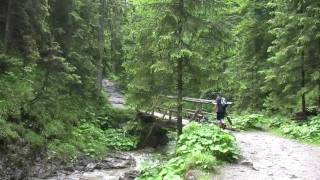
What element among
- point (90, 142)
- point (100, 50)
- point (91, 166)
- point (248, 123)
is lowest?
point (91, 166)

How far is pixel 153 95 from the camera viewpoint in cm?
2006

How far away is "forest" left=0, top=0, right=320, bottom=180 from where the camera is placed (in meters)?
14.8

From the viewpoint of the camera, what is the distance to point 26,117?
19.9 meters

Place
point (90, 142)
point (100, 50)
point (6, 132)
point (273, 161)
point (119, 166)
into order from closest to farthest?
1. point (273, 161)
2. point (6, 132)
3. point (119, 166)
4. point (90, 142)
5. point (100, 50)

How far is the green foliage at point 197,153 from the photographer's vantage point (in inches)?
433

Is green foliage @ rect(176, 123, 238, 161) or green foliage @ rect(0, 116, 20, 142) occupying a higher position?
green foliage @ rect(176, 123, 238, 161)

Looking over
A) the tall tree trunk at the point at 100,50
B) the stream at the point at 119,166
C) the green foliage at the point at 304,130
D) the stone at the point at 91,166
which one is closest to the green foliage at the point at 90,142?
the stream at the point at 119,166

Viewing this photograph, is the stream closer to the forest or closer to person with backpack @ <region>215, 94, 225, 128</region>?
the forest

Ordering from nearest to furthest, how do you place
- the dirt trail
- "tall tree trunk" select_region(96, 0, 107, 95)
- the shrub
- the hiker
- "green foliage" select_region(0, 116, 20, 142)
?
the dirt trail → "green foliage" select_region(0, 116, 20, 142) → the shrub → the hiker → "tall tree trunk" select_region(96, 0, 107, 95)

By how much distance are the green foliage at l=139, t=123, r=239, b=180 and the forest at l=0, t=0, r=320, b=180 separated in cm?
5

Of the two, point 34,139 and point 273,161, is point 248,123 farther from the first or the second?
point 34,139

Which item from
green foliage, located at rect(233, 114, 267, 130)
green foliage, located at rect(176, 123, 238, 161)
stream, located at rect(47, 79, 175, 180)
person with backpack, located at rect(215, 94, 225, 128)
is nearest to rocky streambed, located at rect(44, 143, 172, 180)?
stream, located at rect(47, 79, 175, 180)

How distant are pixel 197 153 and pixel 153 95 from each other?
8.81m

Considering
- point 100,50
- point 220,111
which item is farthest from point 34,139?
point 100,50
